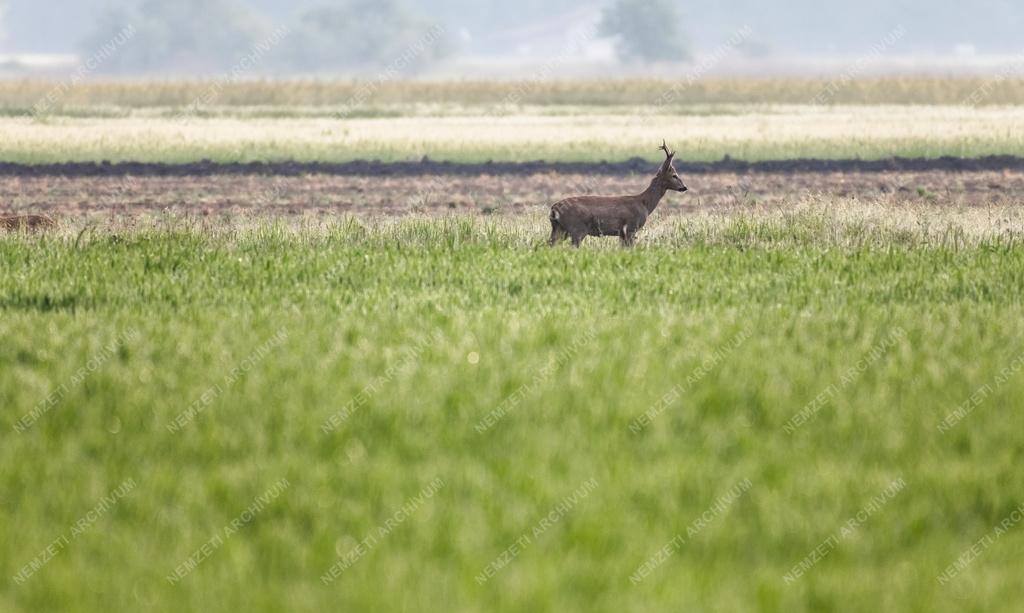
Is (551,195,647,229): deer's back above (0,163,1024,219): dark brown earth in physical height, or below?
above

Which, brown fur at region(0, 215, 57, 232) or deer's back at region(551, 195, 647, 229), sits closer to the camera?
deer's back at region(551, 195, 647, 229)

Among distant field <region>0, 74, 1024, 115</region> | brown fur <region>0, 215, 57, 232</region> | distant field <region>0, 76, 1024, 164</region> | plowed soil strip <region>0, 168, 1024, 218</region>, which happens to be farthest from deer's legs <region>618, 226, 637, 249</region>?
distant field <region>0, 74, 1024, 115</region>

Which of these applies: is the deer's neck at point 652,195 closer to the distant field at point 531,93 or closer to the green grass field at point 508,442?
the green grass field at point 508,442

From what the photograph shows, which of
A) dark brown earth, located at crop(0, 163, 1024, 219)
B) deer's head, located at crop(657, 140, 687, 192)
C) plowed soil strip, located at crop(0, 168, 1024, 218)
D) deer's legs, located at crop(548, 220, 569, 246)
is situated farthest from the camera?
dark brown earth, located at crop(0, 163, 1024, 219)

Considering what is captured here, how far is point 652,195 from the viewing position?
19.6 meters

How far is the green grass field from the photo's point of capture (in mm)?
6789

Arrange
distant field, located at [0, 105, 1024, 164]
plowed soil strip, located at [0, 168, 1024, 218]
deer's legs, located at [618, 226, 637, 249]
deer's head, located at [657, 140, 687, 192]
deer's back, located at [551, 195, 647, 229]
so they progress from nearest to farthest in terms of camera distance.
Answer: deer's back, located at [551, 195, 647, 229], deer's legs, located at [618, 226, 637, 249], deer's head, located at [657, 140, 687, 192], plowed soil strip, located at [0, 168, 1024, 218], distant field, located at [0, 105, 1024, 164]

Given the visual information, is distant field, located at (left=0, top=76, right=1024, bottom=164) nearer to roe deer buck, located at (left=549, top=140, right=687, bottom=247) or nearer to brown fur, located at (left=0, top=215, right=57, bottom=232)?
brown fur, located at (left=0, top=215, right=57, bottom=232)

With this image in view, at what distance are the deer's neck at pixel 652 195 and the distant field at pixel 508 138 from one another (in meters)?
23.0

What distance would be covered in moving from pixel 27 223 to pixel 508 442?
15.3m

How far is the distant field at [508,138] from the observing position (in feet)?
142

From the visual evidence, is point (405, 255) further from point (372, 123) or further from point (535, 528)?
point (372, 123)

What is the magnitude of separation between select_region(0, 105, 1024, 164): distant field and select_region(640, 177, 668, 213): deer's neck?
2297cm

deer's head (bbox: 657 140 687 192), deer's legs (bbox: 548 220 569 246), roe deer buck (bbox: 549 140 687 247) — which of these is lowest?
deer's legs (bbox: 548 220 569 246)
